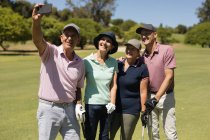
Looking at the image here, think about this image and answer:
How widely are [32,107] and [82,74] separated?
663 cm

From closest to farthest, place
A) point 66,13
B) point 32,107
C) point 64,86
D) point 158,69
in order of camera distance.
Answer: point 64,86 → point 158,69 → point 32,107 → point 66,13

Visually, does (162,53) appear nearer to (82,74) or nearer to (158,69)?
(158,69)

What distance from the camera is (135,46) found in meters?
5.38

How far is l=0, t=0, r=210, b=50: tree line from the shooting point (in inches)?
1940

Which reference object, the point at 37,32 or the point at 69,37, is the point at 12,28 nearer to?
the point at 69,37

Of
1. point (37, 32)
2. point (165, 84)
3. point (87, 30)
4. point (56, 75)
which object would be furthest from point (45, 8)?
point (87, 30)

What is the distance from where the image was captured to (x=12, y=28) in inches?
1886

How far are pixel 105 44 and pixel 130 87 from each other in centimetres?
73

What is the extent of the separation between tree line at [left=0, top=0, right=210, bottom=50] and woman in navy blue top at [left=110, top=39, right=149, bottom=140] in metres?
1.77

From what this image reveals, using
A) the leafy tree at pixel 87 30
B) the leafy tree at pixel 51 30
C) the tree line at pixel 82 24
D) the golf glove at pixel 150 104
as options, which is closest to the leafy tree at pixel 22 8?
the tree line at pixel 82 24

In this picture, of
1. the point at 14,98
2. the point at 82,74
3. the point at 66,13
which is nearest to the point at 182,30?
the point at 66,13

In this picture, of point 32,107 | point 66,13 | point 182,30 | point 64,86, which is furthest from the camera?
point 182,30

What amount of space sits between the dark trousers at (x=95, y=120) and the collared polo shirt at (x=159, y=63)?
39.8 inches

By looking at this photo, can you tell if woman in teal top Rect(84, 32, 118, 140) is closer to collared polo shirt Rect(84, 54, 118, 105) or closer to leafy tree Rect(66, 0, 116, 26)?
collared polo shirt Rect(84, 54, 118, 105)
